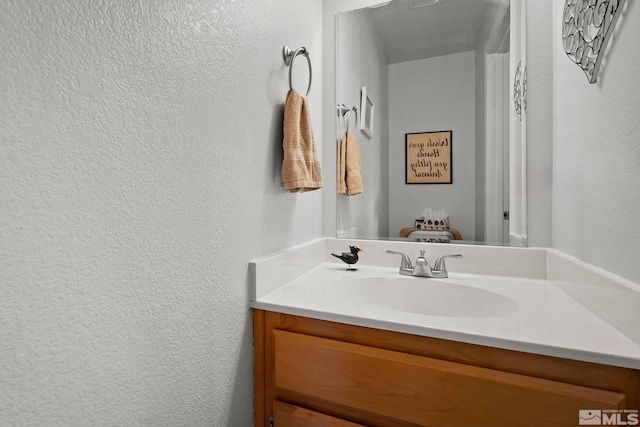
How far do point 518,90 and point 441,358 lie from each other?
1.02 meters

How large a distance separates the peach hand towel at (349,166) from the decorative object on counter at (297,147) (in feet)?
1.15

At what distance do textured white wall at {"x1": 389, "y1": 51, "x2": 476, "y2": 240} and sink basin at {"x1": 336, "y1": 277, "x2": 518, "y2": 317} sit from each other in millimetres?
293

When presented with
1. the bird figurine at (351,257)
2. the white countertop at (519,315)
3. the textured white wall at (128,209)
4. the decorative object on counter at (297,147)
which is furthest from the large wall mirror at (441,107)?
the textured white wall at (128,209)

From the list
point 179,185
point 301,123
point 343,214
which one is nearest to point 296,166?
point 301,123

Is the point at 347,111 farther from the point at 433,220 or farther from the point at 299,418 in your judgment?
the point at 299,418

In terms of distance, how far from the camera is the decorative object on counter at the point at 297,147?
1.03 metres

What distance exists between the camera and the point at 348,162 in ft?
4.78

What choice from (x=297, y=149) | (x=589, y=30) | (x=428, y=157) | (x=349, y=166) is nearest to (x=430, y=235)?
(x=428, y=157)

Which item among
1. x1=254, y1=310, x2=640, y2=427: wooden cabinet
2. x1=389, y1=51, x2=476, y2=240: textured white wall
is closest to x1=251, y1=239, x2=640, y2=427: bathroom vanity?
x1=254, y1=310, x2=640, y2=427: wooden cabinet

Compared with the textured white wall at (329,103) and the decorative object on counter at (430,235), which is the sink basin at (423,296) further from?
the textured white wall at (329,103)

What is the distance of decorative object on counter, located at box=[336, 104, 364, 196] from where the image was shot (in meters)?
1.45

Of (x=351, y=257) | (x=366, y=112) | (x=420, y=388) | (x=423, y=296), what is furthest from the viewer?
(x=366, y=112)

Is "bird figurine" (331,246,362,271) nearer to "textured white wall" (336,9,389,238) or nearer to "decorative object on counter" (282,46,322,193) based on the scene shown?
"textured white wall" (336,9,389,238)

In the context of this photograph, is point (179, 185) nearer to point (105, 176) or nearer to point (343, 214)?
point (105, 176)
